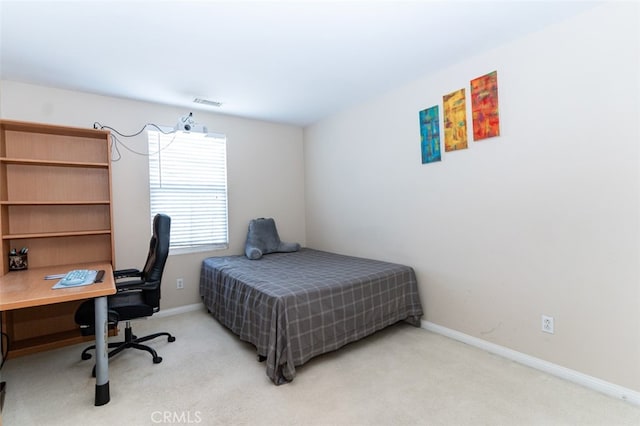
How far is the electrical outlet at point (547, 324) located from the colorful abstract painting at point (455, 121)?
4.79 ft

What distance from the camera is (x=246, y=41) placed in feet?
7.20

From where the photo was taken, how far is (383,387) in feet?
6.50

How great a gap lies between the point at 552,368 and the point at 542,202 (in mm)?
1188

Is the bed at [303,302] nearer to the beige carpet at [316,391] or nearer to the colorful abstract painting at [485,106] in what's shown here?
the beige carpet at [316,391]

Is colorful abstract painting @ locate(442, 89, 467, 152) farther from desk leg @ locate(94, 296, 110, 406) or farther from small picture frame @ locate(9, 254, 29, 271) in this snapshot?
small picture frame @ locate(9, 254, 29, 271)

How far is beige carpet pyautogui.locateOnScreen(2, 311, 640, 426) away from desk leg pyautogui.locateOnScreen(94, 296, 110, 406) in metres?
0.08

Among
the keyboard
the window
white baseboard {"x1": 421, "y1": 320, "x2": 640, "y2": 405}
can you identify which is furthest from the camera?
the window

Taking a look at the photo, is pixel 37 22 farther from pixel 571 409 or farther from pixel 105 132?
pixel 571 409

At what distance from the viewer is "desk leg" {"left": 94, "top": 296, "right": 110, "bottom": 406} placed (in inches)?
72.8

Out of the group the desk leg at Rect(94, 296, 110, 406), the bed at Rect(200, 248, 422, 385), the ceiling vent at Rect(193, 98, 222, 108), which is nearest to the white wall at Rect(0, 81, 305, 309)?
the ceiling vent at Rect(193, 98, 222, 108)

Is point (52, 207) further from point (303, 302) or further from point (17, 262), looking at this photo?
point (303, 302)

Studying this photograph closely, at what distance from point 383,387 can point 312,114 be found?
3255mm

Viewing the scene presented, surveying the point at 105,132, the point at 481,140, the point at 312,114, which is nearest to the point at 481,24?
the point at 481,140

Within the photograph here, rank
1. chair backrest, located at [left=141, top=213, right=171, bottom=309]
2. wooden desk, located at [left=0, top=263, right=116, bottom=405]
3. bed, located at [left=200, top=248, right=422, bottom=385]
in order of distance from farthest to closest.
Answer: chair backrest, located at [left=141, top=213, right=171, bottom=309] → bed, located at [left=200, top=248, right=422, bottom=385] → wooden desk, located at [left=0, top=263, right=116, bottom=405]
